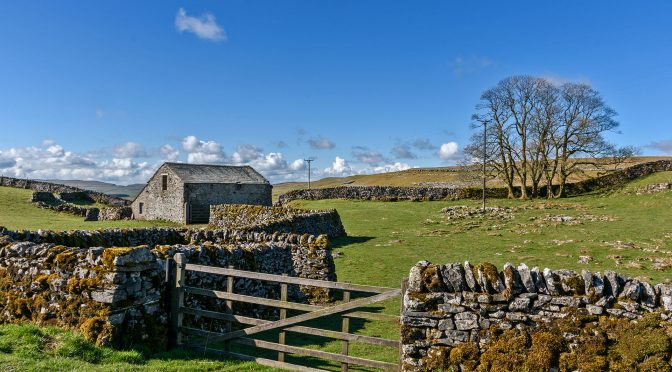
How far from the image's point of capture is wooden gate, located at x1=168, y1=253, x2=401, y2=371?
7801 mm

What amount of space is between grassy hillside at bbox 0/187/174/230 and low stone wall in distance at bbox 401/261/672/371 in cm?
3048

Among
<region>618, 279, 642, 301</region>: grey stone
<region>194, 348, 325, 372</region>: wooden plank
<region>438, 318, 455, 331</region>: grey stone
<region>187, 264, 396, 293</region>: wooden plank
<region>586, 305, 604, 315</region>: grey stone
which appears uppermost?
<region>618, 279, 642, 301</region>: grey stone

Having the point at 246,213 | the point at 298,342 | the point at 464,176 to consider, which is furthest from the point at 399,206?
the point at 298,342

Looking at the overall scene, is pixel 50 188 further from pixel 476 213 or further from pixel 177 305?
pixel 177 305

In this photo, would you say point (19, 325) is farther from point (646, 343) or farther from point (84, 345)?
point (646, 343)

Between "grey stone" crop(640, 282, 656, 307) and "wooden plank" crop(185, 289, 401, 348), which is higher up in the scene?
"grey stone" crop(640, 282, 656, 307)

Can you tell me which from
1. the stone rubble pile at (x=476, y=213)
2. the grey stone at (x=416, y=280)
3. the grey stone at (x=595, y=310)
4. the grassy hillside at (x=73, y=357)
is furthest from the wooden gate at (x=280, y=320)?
the stone rubble pile at (x=476, y=213)

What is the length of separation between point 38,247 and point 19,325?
1.53 meters

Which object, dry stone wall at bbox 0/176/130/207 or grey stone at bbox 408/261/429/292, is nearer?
grey stone at bbox 408/261/429/292

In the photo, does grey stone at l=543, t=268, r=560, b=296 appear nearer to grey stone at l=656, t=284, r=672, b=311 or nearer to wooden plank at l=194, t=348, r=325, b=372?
grey stone at l=656, t=284, r=672, b=311

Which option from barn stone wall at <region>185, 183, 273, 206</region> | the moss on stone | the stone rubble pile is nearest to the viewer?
the moss on stone

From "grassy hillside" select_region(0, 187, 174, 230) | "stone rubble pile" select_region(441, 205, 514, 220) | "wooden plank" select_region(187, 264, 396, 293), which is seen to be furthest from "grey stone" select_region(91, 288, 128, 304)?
"stone rubble pile" select_region(441, 205, 514, 220)

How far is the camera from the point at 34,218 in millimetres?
37281

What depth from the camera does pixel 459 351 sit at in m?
7.29
